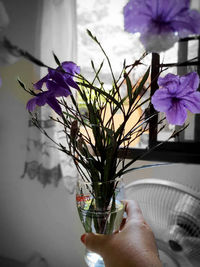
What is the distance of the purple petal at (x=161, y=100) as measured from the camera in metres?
0.46

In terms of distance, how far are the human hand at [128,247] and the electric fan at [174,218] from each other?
0.82ft

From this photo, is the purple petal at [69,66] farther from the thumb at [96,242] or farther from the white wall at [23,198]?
the white wall at [23,198]

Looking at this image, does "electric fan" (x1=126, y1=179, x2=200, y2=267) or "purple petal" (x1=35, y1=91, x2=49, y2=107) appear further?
"electric fan" (x1=126, y1=179, x2=200, y2=267)

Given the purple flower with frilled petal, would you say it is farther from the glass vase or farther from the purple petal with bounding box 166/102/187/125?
the glass vase

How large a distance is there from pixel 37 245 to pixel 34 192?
16.3 inches

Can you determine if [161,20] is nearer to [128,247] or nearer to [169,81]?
[169,81]

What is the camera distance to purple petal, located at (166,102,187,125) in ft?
1.55

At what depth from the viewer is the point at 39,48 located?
5.01ft

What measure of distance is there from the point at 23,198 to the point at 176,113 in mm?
1574

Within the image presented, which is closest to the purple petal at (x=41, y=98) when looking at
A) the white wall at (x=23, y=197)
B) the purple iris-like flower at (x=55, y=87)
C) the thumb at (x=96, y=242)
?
the purple iris-like flower at (x=55, y=87)

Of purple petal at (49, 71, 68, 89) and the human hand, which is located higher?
purple petal at (49, 71, 68, 89)

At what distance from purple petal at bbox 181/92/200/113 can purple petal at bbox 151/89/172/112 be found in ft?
0.11

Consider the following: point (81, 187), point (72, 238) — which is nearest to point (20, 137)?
point (72, 238)

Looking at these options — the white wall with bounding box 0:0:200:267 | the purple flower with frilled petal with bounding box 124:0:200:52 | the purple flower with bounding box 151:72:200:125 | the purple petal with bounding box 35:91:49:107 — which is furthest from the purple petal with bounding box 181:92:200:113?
the white wall with bounding box 0:0:200:267
